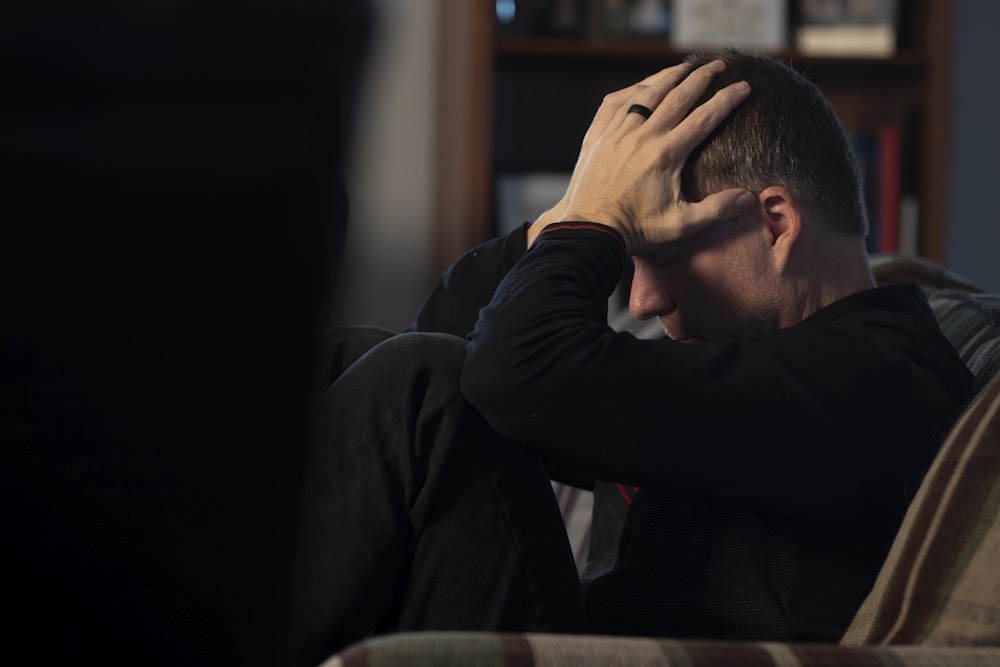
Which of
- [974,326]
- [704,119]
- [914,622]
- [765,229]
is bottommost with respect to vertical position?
[914,622]

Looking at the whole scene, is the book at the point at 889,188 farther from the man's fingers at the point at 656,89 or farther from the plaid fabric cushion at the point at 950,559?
the plaid fabric cushion at the point at 950,559

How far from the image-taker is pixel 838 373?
0.90 metres

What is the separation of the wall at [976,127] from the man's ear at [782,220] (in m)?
1.86

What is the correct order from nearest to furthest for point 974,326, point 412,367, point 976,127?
point 412,367 < point 974,326 < point 976,127

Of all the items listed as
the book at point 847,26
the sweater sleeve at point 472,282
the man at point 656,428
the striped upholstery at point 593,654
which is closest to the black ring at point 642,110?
the man at point 656,428

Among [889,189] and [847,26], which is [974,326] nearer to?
[889,189]

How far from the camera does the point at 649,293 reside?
109 centimetres

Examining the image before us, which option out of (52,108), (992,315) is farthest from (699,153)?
(52,108)

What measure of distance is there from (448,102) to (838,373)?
1.79 meters

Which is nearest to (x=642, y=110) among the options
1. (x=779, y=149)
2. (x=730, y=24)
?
(x=779, y=149)

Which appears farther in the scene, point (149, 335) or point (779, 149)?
point (149, 335)

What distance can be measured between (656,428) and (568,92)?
2.02 metres

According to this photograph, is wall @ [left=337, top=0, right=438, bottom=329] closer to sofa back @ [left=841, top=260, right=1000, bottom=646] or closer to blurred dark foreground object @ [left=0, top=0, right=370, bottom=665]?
blurred dark foreground object @ [left=0, top=0, right=370, bottom=665]

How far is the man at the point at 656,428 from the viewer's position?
88cm
